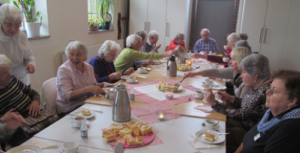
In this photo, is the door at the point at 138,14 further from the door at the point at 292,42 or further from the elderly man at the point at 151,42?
the door at the point at 292,42

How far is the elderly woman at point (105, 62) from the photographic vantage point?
107 inches

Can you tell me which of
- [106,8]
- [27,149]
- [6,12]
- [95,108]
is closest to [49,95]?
[95,108]

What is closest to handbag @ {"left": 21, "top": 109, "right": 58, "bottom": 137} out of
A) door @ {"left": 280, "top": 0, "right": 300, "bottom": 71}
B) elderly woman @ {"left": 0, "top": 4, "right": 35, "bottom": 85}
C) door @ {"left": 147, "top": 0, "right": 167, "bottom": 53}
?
elderly woman @ {"left": 0, "top": 4, "right": 35, "bottom": 85}

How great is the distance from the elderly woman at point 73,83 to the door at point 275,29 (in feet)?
15.5

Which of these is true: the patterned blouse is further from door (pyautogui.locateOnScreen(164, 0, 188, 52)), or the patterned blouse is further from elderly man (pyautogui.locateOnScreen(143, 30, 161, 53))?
door (pyautogui.locateOnScreen(164, 0, 188, 52))

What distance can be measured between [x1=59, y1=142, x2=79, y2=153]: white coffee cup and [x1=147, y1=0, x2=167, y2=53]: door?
16.7 feet

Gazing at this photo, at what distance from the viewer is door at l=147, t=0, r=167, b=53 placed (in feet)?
19.1

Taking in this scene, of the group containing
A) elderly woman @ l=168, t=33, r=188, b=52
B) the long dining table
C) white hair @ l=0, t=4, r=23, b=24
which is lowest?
the long dining table

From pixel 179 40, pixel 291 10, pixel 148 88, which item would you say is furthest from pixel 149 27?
pixel 148 88

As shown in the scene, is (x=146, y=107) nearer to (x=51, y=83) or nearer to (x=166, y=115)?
(x=166, y=115)

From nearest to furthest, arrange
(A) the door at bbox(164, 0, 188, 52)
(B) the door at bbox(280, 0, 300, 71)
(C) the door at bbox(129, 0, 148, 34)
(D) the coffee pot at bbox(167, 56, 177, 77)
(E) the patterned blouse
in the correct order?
(E) the patterned blouse
(D) the coffee pot at bbox(167, 56, 177, 77)
(B) the door at bbox(280, 0, 300, 71)
(A) the door at bbox(164, 0, 188, 52)
(C) the door at bbox(129, 0, 148, 34)

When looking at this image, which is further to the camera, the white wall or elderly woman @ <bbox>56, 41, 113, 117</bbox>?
the white wall

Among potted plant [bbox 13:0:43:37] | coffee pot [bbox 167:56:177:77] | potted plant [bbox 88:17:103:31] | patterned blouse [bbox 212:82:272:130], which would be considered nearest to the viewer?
patterned blouse [bbox 212:82:272:130]

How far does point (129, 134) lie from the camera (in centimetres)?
132
